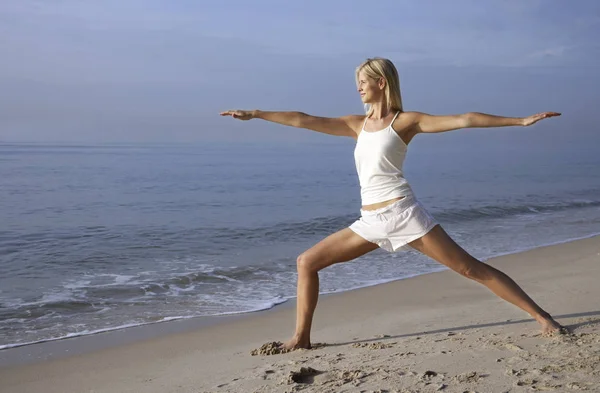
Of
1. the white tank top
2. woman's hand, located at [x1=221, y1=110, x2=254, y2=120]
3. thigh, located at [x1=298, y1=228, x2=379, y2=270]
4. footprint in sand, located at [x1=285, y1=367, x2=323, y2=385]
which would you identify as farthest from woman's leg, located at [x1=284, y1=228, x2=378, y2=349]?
woman's hand, located at [x1=221, y1=110, x2=254, y2=120]

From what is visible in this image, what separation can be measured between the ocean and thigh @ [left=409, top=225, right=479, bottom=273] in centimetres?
273

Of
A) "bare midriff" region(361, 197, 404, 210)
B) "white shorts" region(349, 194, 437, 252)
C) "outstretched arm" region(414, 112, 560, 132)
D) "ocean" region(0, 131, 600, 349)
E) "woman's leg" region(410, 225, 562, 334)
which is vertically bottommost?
"ocean" region(0, 131, 600, 349)

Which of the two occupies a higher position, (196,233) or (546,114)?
(546,114)

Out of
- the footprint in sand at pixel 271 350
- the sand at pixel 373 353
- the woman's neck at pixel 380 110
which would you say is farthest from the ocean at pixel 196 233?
the woman's neck at pixel 380 110

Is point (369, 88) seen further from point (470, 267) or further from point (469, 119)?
point (470, 267)

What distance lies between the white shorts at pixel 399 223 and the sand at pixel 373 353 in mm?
765

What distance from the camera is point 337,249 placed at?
4.70 meters

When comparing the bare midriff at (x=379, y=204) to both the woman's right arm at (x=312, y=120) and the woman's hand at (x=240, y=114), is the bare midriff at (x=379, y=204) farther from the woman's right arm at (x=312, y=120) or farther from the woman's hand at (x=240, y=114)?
the woman's hand at (x=240, y=114)

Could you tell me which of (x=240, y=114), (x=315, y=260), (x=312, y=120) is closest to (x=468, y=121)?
(x=312, y=120)

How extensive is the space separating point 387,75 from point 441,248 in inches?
47.0

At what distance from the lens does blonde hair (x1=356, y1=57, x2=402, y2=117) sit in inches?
176

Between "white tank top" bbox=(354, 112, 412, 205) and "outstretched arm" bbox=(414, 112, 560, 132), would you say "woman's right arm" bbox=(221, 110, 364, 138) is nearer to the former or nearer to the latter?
"white tank top" bbox=(354, 112, 412, 205)

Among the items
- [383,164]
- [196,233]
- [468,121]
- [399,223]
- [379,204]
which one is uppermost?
[468,121]

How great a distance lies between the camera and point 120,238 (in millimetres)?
11734
